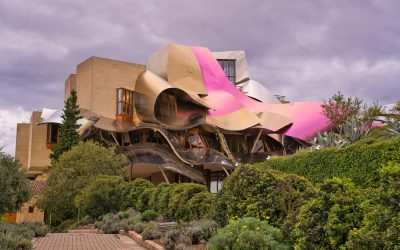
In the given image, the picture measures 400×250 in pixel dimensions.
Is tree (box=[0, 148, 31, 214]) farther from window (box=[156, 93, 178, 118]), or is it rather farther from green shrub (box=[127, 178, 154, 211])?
window (box=[156, 93, 178, 118])

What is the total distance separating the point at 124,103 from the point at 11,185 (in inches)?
1222

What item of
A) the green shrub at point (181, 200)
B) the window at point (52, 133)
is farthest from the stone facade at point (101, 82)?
the green shrub at point (181, 200)

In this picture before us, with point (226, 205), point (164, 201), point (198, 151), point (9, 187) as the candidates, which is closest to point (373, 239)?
point (226, 205)

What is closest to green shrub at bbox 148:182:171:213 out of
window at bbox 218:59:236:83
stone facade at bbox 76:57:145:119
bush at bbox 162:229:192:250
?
bush at bbox 162:229:192:250

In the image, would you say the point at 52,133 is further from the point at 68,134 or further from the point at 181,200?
the point at 181,200

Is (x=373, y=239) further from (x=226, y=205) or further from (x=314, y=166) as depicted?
(x=314, y=166)

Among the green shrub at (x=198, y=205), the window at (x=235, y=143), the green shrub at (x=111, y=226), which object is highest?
the window at (x=235, y=143)

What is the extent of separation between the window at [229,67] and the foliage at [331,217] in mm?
63323

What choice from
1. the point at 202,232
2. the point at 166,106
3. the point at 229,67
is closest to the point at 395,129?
the point at 202,232

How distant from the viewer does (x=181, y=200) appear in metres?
16.8

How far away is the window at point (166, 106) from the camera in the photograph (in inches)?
1917

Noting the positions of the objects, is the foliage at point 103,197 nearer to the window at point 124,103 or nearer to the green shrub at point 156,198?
the green shrub at point 156,198

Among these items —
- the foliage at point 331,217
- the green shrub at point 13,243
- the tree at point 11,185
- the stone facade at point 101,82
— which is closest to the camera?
the foliage at point 331,217

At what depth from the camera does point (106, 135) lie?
169ft
